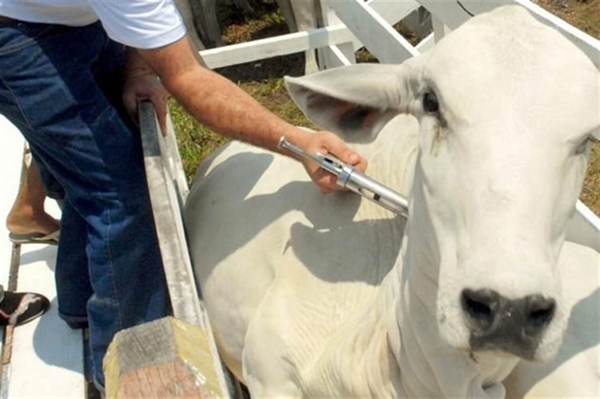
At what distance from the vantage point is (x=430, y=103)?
226 centimetres

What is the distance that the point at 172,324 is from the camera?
171 cm

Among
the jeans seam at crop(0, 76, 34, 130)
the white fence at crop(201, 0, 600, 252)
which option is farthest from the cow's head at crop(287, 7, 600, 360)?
the jeans seam at crop(0, 76, 34, 130)

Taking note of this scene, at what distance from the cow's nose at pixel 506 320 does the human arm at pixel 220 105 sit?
3.07 ft

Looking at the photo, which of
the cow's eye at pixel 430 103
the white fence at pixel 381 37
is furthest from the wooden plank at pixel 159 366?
the white fence at pixel 381 37

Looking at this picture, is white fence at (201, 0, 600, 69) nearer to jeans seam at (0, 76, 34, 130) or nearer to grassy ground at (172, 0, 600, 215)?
grassy ground at (172, 0, 600, 215)

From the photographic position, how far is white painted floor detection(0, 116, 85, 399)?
373 cm

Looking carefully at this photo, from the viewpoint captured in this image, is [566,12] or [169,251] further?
[566,12]

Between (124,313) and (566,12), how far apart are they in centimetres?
481

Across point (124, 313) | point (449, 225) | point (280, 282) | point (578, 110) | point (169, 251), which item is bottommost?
point (124, 313)

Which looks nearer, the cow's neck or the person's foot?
the cow's neck

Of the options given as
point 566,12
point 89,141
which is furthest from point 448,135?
point 566,12

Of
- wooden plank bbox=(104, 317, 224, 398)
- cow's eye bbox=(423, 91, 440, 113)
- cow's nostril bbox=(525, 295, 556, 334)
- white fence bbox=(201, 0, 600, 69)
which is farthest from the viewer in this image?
white fence bbox=(201, 0, 600, 69)

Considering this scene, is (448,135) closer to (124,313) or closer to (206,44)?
(124,313)

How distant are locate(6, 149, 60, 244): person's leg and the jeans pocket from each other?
142 cm
